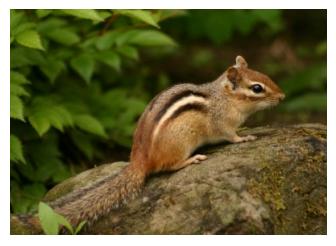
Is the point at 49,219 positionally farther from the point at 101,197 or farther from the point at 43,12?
the point at 43,12

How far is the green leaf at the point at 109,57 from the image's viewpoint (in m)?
6.75

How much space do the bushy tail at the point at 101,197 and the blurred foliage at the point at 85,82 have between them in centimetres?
103

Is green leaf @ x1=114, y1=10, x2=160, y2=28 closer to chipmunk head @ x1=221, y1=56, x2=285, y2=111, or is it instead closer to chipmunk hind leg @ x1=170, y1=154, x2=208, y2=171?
chipmunk head @ x1=221, y1=56, x2=285, y2=111

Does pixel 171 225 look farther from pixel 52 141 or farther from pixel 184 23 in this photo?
pixel 184 23

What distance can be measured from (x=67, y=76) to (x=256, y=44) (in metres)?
4.84

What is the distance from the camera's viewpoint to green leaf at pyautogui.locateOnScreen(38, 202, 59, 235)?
4.77 meters

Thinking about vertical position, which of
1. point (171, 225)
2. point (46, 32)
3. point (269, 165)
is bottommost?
point (171, 225)

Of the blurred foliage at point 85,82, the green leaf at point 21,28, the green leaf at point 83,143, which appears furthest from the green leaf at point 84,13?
the green leaf at point 83,143

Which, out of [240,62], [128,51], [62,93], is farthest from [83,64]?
[240,62]

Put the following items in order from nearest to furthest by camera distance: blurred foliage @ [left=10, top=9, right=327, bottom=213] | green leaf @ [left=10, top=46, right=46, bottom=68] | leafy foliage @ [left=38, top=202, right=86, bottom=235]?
1. leafy foliage @ [left=38, top=202, right=86, bottom=235]
2. blurred foliage @ [left=10, top=9, right=327, bottom=213]
3. green leaf @ [left=10, top=46, right=46, bottom=68]

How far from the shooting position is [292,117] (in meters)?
9.65

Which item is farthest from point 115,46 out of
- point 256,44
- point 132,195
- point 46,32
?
point 256,44

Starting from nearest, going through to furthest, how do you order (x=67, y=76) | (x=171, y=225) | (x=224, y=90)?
(x=171, y=225) < (x=224, y=90) < (x=67, y=76)

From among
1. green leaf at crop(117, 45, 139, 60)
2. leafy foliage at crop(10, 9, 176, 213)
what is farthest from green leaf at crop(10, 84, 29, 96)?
green leaf at crop(117, 45, 139, 60)
